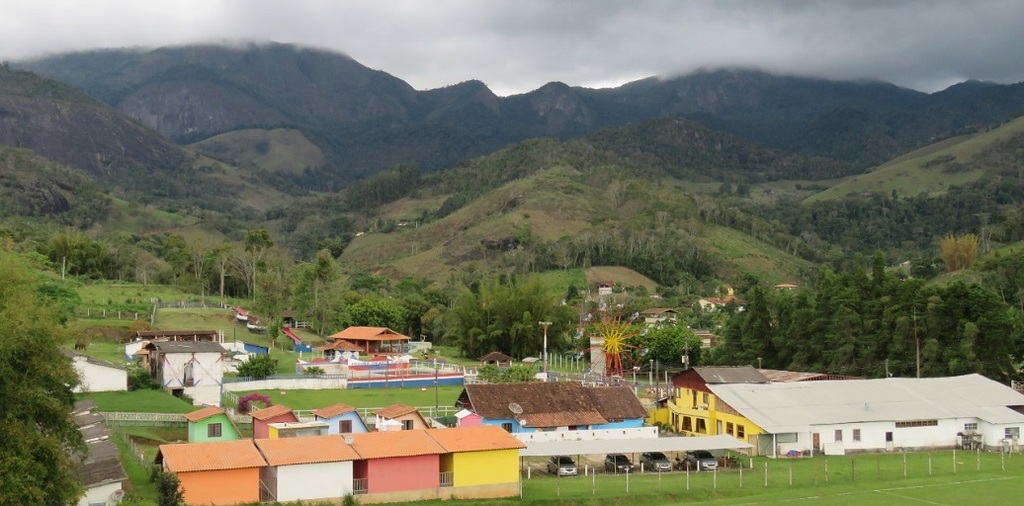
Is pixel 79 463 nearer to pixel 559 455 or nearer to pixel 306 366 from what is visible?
pixel 559 455

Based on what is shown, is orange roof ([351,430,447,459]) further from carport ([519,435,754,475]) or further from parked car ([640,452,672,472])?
parked car ([640,452,672,472])

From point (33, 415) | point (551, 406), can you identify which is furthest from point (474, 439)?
point (33, 415)

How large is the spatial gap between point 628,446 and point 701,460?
2.49 meters

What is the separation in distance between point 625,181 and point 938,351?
11578 cm

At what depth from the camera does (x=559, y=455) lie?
33344 millimetres

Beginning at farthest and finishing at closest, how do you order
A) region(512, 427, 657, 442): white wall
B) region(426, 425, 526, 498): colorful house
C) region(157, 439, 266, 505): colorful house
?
region(512, 427, 657, 442): white wall
region(426, 425, 526, 498): colorful house
region(157, 439, 266, 505): colorful house

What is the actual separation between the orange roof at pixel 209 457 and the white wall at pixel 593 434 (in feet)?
43.0

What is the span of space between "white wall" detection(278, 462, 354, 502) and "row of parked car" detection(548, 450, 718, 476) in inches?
302

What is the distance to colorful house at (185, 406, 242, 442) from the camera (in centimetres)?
3538

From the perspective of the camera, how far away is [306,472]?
92.9ft

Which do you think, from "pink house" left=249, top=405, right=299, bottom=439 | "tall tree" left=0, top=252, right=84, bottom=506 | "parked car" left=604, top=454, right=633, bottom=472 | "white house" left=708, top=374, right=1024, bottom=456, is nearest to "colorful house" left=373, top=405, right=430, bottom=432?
"pink house" left=249, top=405, right=299, bottom=439

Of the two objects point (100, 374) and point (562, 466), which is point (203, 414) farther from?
point (100, 374)

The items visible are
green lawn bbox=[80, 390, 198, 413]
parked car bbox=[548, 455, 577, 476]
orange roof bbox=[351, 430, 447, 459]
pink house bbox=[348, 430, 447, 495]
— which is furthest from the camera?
green lawn bbox=[80, 390, 198, 413]

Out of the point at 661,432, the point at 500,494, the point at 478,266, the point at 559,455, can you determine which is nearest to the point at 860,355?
the point at 661,432
